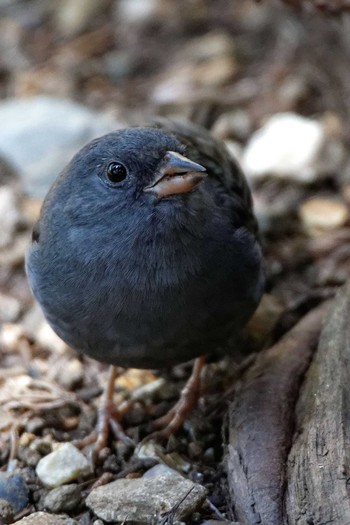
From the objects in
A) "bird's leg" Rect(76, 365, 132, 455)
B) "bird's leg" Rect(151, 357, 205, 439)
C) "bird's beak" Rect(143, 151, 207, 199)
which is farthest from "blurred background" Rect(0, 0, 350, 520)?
"bird's beak" Rect(143, 151, 207, 199)

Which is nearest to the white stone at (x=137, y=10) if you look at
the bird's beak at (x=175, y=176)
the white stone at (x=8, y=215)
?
the white stone at (x=8, y=215)

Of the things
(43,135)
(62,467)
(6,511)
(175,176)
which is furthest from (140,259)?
(43,135)

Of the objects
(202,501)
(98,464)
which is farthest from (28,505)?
(202,501)

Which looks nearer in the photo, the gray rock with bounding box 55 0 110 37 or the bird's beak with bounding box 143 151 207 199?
the bird's beak with bounding box 143 151 207 199

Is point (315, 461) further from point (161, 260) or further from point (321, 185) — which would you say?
point (321, 185)

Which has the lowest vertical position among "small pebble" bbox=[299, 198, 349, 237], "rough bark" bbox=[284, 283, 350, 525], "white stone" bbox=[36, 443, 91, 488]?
"rough bark" bbox=[284, 283, 350, 525]

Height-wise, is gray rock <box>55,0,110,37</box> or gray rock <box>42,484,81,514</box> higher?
gray rock <box>55,0,110,37</box>

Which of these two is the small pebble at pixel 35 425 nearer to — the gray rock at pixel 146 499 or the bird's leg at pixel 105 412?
the bird's leg at pixel 105 412

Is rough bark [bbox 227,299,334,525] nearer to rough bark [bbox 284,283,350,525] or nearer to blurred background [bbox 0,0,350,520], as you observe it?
rough bark [bbox 284,283,350,525]
